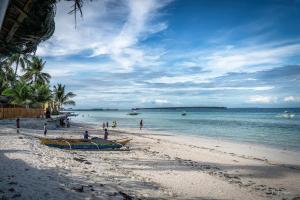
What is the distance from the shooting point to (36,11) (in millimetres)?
3906

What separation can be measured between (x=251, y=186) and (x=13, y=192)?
7930mm

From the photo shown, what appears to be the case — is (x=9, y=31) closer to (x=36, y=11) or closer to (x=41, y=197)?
(x=36, y=11)

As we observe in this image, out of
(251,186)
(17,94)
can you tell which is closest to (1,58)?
(251,186)

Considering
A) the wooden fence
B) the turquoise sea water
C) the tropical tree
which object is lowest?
the turquoise sea water

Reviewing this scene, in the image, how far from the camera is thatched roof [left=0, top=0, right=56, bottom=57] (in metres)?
3.61

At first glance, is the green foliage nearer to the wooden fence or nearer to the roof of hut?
the wooden fence

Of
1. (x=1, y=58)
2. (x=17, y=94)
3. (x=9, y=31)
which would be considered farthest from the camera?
(x=17, y=94)

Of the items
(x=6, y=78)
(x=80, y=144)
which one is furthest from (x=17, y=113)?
(x=80, y=144)

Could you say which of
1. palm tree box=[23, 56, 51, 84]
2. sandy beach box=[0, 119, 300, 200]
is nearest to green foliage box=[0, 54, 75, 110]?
palm tree box=[23, 56, 51, 84]

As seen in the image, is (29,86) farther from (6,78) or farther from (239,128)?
(239,128)

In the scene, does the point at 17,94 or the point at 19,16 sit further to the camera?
the point at 17,94

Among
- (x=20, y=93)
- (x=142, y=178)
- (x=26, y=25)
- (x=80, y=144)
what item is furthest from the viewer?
(x=20, y=93)

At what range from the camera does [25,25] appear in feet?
13.6

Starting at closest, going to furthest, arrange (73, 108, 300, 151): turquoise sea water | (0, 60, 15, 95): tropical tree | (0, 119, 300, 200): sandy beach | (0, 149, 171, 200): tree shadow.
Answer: (0, 149, 171, 200): tree shadow, (0, 119, 300, 200): sandy beach, (73, 108, 300, 151): turquoise sea water, (0, 60, 15, 95): tropical tree
